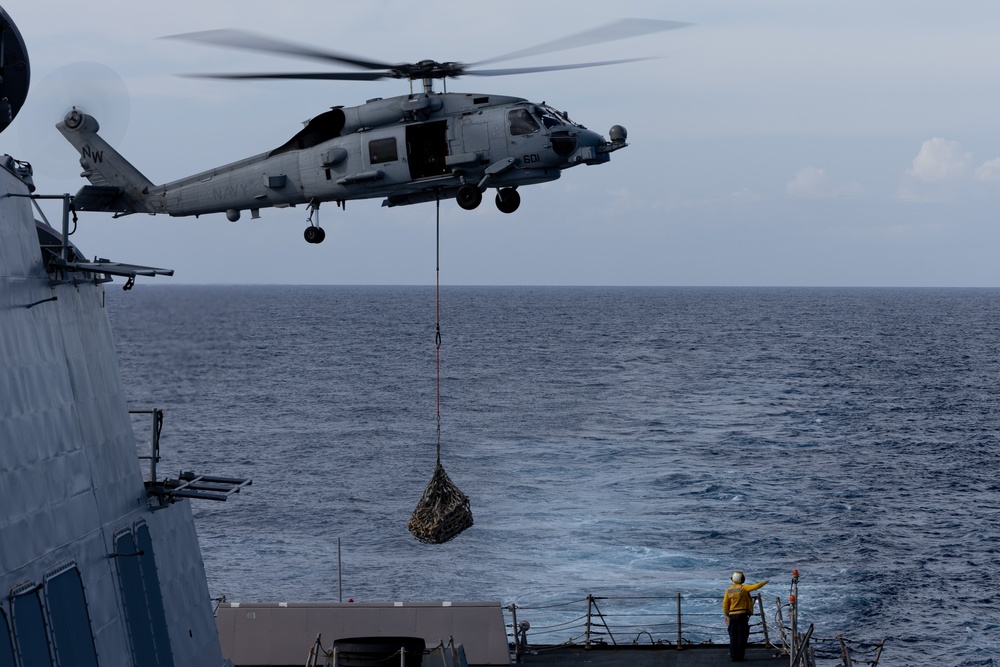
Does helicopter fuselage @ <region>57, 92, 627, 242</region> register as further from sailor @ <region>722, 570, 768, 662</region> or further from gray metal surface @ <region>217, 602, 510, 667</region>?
sailor @ <region>722, 570, 768, 662</region>

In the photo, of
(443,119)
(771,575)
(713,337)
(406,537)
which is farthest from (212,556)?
(713,337)

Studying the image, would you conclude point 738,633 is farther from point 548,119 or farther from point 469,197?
point 548,119

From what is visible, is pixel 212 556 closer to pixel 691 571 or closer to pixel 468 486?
pixel 468 486

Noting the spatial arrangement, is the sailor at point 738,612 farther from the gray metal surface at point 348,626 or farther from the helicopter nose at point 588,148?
the helicopter nose at point 588,148

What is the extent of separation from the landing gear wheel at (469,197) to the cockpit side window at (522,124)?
3.93 ft

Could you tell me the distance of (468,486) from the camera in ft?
178

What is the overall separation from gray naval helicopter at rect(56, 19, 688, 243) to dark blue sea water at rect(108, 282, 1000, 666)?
2.67 metres

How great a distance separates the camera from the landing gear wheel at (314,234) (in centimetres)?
2016

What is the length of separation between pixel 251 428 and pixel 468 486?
2380 centimetres

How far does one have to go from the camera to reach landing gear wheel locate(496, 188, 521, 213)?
20109 mm

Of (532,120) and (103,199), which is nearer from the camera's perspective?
(532,120)

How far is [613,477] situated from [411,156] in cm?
3764

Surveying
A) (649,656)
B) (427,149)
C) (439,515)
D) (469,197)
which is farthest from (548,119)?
(649,656)

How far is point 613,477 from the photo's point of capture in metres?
55.3
